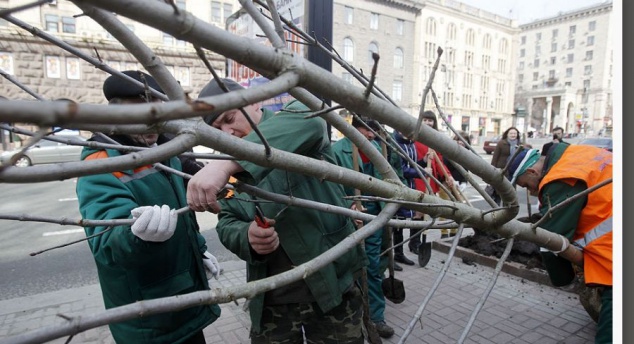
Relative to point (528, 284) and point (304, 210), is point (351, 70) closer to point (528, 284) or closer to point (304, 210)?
point (304, 210)

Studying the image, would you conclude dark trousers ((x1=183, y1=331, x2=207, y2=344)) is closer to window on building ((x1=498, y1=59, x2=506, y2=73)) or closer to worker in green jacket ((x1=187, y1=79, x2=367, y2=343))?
worker in green jacket ((x1=187, y1=79, x2=367, y2=343))

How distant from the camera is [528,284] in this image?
15.5 feet

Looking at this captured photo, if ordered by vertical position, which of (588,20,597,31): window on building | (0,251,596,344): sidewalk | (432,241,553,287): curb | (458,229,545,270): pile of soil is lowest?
(0,251,596,344): sidewalk

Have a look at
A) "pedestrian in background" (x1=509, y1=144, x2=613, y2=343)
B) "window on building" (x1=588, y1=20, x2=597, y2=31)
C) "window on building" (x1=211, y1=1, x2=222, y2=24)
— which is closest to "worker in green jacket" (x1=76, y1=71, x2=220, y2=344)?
"pedestrian in background" (x1=509, y1=144, x2=613, y2=343)

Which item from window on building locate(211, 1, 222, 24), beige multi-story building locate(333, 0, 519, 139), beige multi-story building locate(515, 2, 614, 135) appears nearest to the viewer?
window on building locate(211, 1, 222, 24)

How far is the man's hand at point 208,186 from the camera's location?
1250 mm

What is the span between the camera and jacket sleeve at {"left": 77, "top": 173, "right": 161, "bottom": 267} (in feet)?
5.10

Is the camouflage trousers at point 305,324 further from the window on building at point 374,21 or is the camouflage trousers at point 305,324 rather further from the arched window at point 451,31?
the arched window at point 451,31

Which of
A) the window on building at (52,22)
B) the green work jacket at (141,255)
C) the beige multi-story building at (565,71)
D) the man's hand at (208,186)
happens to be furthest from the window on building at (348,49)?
the man's hand at (208,186)

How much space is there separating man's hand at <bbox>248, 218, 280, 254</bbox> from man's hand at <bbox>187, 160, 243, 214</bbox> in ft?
1.40

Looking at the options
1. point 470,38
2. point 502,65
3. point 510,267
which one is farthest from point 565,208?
point 502,65

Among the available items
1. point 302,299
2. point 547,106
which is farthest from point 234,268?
point 547,106

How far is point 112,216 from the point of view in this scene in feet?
5.27

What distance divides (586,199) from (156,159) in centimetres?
268
